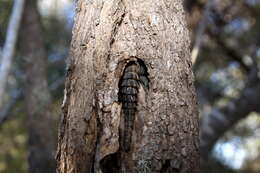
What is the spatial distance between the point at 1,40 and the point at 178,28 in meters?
4.86

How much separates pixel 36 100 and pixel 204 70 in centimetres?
563

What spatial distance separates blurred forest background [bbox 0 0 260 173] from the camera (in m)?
5.52

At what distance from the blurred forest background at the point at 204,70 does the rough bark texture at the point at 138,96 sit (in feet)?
11.1

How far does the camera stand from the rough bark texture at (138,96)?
1.86 meters

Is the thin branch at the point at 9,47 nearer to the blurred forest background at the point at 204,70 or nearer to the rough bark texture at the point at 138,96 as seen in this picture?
the blurred forest background at the point at 204,70

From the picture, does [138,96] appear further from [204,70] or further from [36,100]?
[204,70]

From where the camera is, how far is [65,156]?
76.9 inches

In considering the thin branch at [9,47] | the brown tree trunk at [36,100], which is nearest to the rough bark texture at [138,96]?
the thin branch at [9,47]

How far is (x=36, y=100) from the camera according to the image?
5.34 metres

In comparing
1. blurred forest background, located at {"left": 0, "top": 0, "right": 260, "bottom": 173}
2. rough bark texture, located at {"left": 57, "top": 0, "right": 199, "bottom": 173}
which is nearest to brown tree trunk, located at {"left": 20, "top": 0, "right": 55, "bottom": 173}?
blurred forest background, located at {"left": 0, "top": 0, "right": 260, "bottom": 173}

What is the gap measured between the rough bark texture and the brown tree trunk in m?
3.24

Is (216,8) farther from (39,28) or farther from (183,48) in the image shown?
(183,48)

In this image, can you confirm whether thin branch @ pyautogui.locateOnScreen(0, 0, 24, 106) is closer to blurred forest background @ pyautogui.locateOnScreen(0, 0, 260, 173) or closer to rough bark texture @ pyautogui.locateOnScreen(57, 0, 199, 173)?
blurred forest background @ pyautogui.locateOnScreen(0, 0, 260, 173)

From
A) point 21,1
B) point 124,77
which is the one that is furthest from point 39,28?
point 124,77
